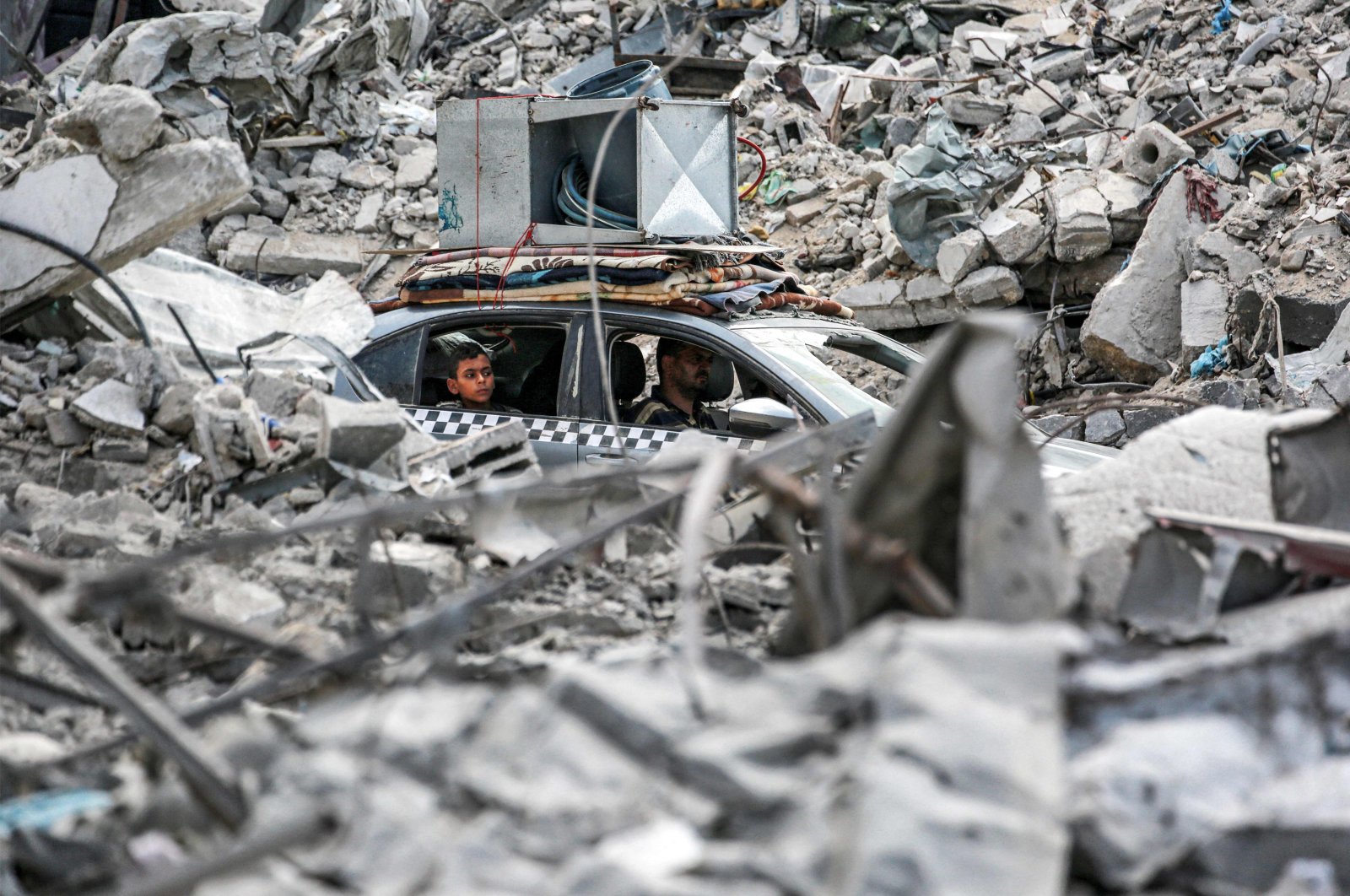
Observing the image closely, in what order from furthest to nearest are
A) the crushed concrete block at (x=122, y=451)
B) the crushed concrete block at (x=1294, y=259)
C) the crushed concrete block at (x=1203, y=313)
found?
the crushed concrete block at (x=1203, y=313), the crushed concrete block at (x=1294, y=259), the crushed concrete block at (x=122, y=451)

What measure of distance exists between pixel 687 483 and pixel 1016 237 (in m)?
7.00

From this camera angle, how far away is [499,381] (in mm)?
6199

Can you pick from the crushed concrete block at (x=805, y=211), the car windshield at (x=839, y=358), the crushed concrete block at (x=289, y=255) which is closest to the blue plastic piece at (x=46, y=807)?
the car windshield at (x=839, y=358)

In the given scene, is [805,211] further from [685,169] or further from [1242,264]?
[685,169]

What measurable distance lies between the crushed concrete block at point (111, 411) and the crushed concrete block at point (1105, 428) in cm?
549

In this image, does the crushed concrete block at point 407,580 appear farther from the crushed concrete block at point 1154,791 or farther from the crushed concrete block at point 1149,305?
the crushed concrete block at point 1149,305

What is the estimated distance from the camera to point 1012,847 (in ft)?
5.54

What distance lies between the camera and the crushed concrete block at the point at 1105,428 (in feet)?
25.0

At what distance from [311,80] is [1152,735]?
12.7 meters

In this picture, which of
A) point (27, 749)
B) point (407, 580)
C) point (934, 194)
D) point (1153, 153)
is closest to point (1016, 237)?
point (934, 194)

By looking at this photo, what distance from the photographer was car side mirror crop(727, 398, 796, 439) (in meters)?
4.86

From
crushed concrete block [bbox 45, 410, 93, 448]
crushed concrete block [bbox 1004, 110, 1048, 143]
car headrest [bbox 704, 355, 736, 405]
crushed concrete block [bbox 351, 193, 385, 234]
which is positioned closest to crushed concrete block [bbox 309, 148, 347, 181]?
crushed concrete block [bbox 351, 193, 385, 234]

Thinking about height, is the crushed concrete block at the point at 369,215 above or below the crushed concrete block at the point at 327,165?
below

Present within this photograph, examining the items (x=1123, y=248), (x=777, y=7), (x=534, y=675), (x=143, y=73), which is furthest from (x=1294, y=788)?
(x=777, y=7)
